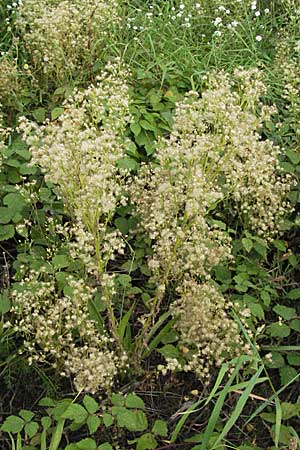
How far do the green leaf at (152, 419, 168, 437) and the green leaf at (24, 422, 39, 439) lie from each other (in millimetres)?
412

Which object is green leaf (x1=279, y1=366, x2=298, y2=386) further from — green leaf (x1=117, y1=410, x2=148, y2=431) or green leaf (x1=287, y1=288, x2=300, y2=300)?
green leaf (x1=117, y1=410, x2=148, y2=431)

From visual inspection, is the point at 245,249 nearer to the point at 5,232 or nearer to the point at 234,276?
the point at 234,276

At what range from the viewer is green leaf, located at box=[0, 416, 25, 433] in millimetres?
2430

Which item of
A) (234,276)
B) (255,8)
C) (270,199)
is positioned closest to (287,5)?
(255,8)

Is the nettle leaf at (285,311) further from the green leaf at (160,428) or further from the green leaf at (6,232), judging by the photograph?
the green leaf at (6,232)

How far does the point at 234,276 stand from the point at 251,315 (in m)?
0.27

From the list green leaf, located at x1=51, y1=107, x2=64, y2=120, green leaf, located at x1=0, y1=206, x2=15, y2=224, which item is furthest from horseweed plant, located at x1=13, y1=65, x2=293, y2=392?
green leaf, located at x1=51, y1=107, x2=64, y2=120

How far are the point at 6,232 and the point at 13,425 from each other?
94cm

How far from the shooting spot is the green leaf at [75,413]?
2.35 m

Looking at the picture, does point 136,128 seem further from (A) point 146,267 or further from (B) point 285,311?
(B) point 285,311

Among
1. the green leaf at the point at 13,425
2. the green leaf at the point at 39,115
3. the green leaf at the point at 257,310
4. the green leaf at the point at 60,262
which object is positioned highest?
the green leaf at the point at 39,115

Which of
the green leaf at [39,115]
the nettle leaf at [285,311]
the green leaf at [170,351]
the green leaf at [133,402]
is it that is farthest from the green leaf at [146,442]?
the green leaf at [39,115]

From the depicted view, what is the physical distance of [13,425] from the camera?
244cm

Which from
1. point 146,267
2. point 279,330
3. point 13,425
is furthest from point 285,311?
point 13,425
